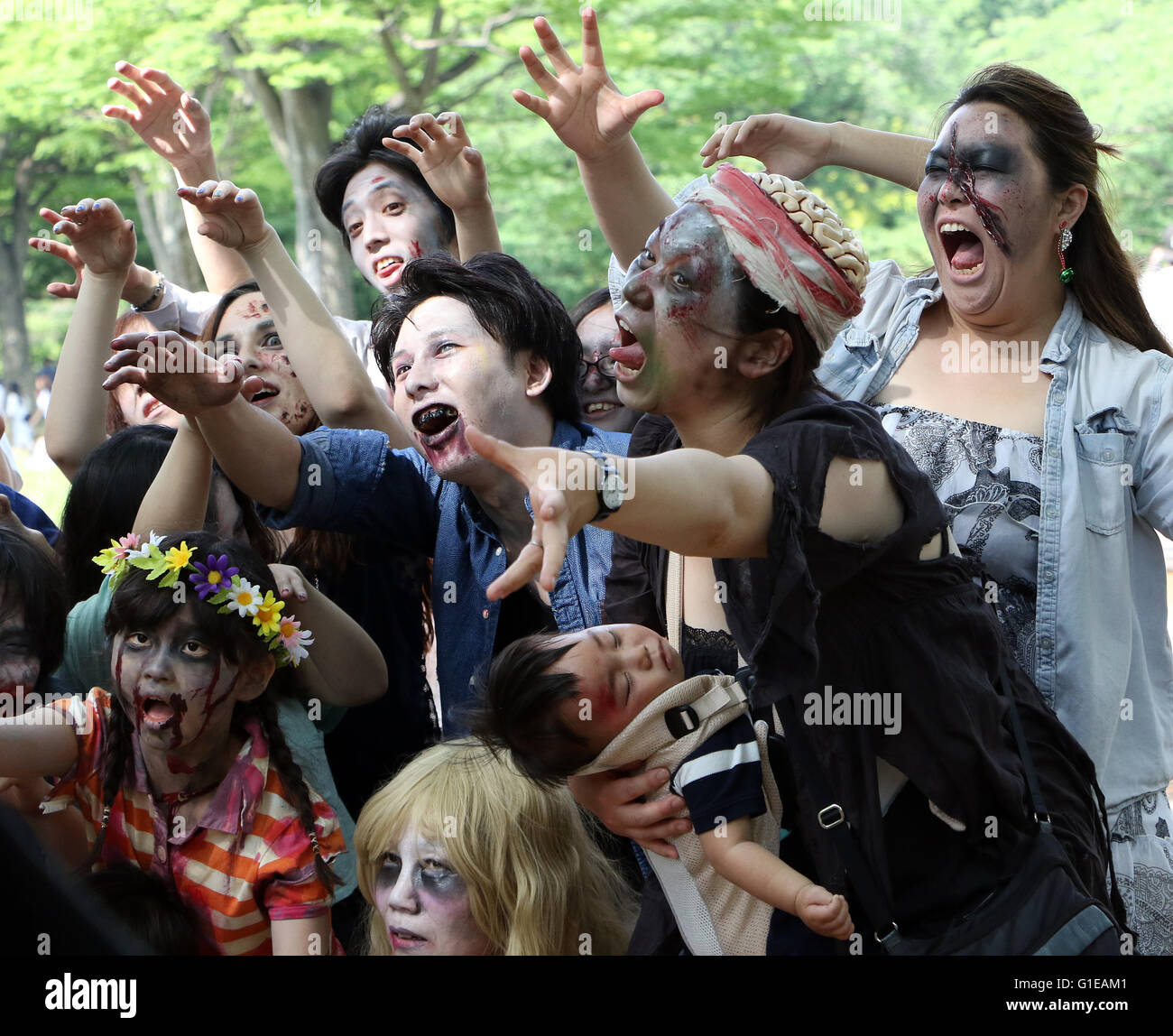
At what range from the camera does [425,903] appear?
2.60 metres

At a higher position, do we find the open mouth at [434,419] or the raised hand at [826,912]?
the open mouth at [434,419]

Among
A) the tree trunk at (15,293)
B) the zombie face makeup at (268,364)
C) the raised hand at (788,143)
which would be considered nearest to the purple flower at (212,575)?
the zombie face makeup at (268,364)

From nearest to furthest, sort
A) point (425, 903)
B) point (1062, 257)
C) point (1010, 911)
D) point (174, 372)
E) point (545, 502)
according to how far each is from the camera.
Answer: point (545, 502), point (1010, 911), point (174, 372), point (425, 903), point (1062, 257)

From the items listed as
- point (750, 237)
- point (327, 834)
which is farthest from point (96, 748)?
point (750, 237)

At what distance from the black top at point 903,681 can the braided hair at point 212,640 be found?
43.4 inches

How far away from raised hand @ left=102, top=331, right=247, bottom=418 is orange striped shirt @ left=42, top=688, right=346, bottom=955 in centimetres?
69

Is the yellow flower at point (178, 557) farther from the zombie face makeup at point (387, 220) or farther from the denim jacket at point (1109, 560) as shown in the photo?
the denim jacket at point (1109, 560)

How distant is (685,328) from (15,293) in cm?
2175

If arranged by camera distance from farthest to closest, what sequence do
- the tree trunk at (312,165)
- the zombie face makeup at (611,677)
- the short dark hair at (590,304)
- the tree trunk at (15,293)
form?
the tree trunk at (15,293) < the tree trunk at (312,165) < the short dark hair at (590,304) < the zombie face makeup at (611,677)

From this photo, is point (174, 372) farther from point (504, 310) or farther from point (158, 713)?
point (504, 310)

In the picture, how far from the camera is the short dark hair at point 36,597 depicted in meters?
2.86

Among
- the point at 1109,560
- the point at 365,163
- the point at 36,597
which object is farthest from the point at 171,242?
the point at 1109,560

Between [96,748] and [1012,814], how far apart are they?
1812 millimetres

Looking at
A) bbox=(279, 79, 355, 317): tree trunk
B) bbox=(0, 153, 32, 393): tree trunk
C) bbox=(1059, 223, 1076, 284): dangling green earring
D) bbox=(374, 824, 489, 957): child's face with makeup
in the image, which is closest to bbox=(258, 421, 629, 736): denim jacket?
bbox=(374, 824, 489, 957): child's face with makeup
